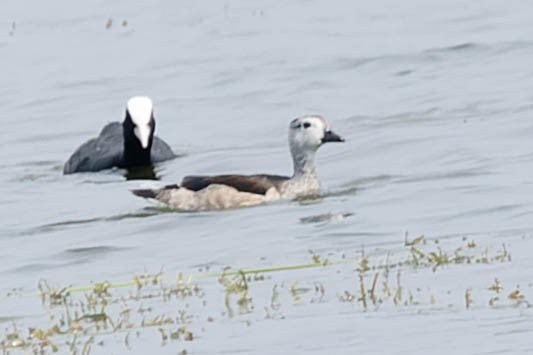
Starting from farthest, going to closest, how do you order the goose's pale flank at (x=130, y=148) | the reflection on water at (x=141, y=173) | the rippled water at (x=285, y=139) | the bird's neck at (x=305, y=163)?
1. the goose's pale flank at (x=130, y=148)
2. the reflection on water at (x=141, y=173)
3. the bird's neck at (x=305, y=163)
4. the rippled water at (x=285, y=139)

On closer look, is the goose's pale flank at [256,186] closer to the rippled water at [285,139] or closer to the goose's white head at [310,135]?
the goose's white head at [310,135]

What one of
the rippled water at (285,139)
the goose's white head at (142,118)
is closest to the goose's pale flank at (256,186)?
the rippled water at (285,139)

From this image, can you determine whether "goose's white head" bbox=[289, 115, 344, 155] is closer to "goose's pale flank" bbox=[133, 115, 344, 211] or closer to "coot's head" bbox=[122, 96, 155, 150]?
"goose's pale flank" bbox=[133, 115, 344, 211]

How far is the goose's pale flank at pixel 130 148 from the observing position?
21.5 m

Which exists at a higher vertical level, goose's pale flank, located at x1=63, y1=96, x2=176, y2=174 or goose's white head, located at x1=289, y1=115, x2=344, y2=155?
goose's pale flank, located at x1=63, y1=96, x2=176, y2=174

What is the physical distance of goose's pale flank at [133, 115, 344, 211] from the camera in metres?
17.5

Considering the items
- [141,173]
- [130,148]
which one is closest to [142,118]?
[130,148]

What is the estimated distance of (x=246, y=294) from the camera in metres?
12.3

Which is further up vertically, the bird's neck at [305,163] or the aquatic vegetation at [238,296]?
the bird's neck at [305,163]

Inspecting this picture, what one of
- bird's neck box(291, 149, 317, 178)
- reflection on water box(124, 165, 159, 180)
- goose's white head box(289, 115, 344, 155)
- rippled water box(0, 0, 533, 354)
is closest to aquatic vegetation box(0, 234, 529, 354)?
rippled water box(0, 0, 533, 354)

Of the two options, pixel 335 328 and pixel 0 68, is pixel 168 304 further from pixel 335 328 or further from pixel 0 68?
pixel 0 68

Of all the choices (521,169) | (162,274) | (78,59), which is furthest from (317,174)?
(78,59)

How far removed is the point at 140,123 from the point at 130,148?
309 millimetres

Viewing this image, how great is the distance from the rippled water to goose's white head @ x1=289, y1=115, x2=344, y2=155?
482 mm
